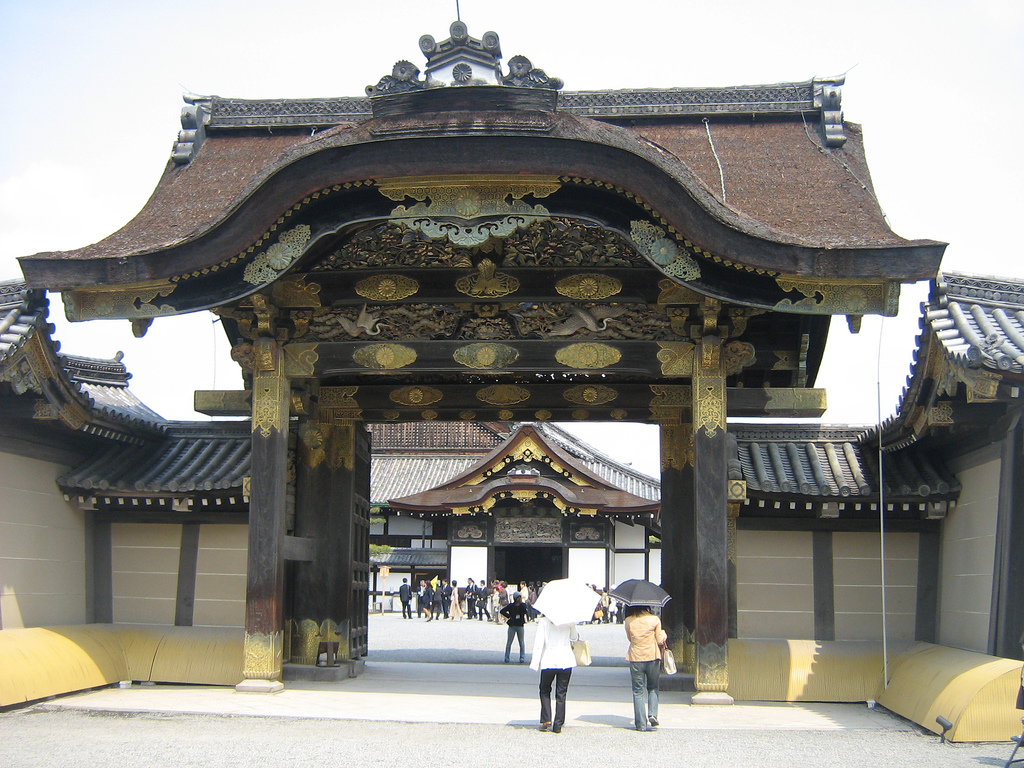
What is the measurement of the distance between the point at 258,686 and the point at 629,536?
2373 cm

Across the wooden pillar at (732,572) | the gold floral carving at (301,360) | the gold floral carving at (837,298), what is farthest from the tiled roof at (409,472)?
the gold floral carving at (837,298)

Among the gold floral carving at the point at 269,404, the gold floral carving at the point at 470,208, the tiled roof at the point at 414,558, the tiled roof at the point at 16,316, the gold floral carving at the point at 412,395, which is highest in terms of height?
the gold floral carving at the point at 470,208

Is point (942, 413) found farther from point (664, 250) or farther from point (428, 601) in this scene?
point (428, 601)

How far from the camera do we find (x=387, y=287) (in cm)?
1053

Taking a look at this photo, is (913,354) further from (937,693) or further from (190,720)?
(190,720)

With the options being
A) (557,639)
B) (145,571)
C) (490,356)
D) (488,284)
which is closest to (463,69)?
(488,284)

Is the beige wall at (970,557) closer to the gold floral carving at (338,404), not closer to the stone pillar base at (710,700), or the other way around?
the stone pillar base at (710,700)

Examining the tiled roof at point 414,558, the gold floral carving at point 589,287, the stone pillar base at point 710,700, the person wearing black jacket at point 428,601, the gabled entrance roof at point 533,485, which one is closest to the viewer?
the stone pillar base at point 710,700

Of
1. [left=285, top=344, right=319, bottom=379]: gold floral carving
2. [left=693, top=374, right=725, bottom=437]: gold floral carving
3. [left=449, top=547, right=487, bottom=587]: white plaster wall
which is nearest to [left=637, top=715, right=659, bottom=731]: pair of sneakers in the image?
[left=693, top=374, right=725, bottom=437]: gold floral carving

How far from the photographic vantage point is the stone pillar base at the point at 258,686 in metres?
9.63

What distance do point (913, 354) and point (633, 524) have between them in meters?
22.6

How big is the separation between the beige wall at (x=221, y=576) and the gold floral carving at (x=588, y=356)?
4.38m

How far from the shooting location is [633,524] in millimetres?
32031

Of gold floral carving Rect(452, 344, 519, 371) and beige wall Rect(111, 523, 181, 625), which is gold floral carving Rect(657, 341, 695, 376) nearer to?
gold floral carving Rect(452, 344, 519, 371)
